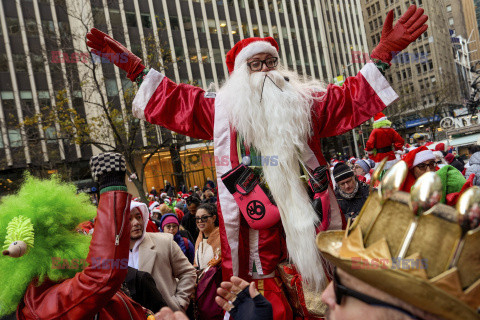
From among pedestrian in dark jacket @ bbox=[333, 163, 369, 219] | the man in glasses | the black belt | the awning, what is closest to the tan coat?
the man in glasses

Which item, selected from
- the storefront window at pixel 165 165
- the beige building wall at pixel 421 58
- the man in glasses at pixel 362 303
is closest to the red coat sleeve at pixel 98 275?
the man in glasses at pixel 362 303

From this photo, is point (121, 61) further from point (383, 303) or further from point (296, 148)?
point (383, 303)

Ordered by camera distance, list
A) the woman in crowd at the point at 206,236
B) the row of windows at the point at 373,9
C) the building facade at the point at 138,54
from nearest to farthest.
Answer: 1. the woman in crowd at the point at 206,236
2. the building facade at the point at 138,54
3. the row of windows at the point at 373,9

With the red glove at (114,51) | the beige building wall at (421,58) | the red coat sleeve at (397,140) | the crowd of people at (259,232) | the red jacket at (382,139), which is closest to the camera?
the crowd of people at (259,232)

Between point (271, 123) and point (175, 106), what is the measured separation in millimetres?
796

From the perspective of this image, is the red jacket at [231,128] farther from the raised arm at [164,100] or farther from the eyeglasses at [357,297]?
the eyeglasses at [357,297]

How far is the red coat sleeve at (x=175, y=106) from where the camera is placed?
9.32ft

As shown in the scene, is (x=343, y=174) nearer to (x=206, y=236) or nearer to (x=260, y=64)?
(x=206, y=236)

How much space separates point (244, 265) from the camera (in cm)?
249

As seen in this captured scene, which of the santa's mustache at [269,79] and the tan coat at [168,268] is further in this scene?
the tan coat at [168,268]

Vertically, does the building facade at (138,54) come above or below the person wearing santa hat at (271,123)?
above

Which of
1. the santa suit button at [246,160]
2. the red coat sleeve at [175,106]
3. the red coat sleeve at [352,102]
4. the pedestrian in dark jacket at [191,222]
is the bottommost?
the pedestrian in dark jacket at [191,222]

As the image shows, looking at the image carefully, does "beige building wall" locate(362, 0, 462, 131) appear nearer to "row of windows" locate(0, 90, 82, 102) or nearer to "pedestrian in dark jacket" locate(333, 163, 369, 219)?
"row of windows" locate(0, 90, 82, 102)

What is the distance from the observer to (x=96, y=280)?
1574 millimetres
